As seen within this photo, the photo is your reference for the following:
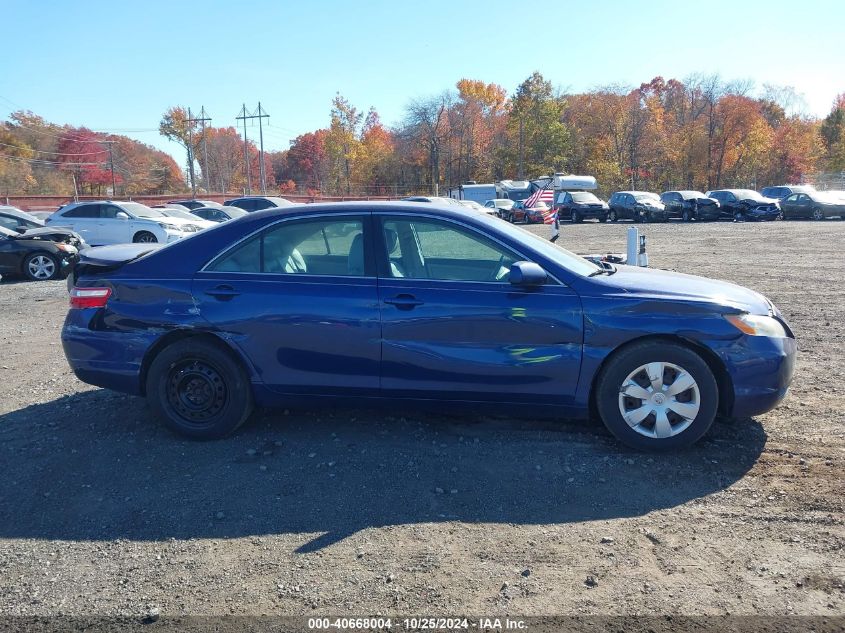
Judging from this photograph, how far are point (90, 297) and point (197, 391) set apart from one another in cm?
107

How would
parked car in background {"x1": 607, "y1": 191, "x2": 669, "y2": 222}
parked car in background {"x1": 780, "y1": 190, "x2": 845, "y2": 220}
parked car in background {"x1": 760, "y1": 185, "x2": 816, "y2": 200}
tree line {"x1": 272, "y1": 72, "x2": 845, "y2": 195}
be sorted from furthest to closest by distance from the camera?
1. tree line {"x1": 272, "y1": 72, "x2": 845, "y2": 195}
2. parked car in background {"x1": 607, "y1": 191, "x2": 669, "y2": 222}
3. parked car in background {"x1": 760, "y1": 185, "x2": 816, "y2": 200}
4. parked car in background {"x1": 780, "y1": 190, "x2": 845, "y2": 220}

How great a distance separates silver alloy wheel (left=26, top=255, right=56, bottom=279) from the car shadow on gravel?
10.2 m

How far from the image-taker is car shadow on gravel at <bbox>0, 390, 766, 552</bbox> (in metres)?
3.53

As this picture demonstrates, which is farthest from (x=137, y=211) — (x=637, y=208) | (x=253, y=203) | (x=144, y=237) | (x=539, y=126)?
(x=539, y=126)

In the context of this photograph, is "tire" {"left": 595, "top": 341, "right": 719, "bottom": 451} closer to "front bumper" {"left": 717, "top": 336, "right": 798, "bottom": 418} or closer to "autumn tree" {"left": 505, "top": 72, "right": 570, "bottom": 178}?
"front bumper" {"left": 717, "top": 336, "right": 798, "bottom": 418}

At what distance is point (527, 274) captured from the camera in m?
4.15

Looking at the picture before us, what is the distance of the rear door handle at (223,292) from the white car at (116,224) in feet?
48.3

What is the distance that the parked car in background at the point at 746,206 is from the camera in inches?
1329

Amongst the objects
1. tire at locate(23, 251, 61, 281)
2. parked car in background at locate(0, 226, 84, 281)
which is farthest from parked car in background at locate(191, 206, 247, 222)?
tire at locate(23, 251, 61, 281)

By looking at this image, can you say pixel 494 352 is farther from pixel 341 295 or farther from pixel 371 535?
pixel 371 535

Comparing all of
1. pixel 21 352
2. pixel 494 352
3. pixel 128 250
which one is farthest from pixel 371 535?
pixel 21 352

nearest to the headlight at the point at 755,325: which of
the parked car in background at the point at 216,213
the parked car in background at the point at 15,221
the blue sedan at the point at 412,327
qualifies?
the blue sedan at the point at 412,327

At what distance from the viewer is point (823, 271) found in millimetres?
12977

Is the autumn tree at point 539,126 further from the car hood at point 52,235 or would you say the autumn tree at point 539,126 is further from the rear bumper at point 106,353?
the rear bumper at point 106,353
